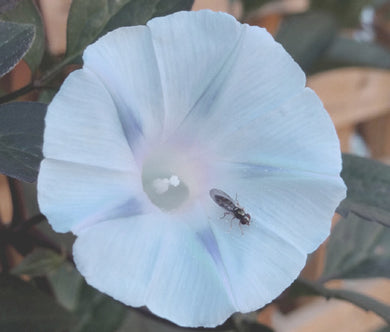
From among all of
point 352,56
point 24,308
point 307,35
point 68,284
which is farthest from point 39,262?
point 352,56

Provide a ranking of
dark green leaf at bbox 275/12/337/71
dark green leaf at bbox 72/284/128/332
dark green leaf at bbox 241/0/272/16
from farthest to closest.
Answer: dark green leaf at bbox 241/0/272/16, dark green leaf at bbox 275/12/337/71, dark green leaf at bbox 72/284/128/332

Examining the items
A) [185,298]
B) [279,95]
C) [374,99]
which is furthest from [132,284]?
[374,99]

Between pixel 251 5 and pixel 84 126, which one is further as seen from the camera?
pixel 251 5

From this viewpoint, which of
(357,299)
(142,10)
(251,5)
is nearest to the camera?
(142,10)

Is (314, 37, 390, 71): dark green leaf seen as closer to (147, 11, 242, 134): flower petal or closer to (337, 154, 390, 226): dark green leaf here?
(337, 154, 390, 226): dark green leaf

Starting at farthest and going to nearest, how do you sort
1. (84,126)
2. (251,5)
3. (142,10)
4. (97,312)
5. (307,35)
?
1. (251,5)
2. (307,35)
3. (97,312)
4. (142,10)
5. (84,126)

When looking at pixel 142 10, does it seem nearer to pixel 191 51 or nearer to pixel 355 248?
pixel 191 51

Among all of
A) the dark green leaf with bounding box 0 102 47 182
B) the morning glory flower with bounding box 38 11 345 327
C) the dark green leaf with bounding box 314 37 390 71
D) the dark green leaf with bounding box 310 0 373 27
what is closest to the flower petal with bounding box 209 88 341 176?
the morning glory flower with bounding box 38 11 345 327
